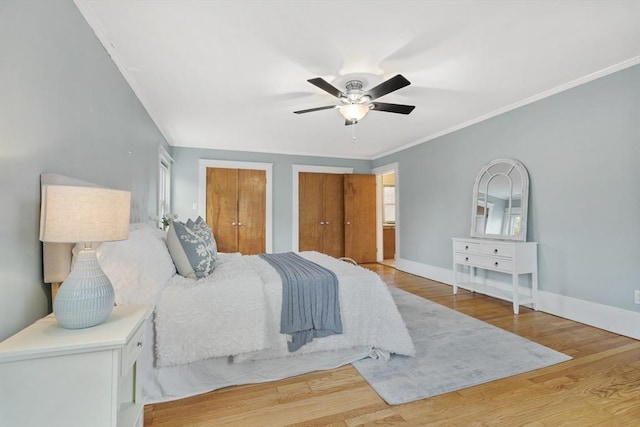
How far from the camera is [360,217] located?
6.29 m

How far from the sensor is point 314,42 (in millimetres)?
2230

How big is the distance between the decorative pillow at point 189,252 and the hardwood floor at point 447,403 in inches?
31.4

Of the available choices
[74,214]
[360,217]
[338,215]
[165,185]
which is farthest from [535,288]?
[165,185]

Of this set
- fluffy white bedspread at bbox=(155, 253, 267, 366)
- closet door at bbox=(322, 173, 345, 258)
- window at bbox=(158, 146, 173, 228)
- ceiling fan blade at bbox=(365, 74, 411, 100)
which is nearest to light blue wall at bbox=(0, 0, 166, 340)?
fluffy white bedspread at bbox=(155, 253, 267, 366)

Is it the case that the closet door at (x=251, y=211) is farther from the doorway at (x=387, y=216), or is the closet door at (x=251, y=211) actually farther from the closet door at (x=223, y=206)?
the doorway at (x=387, y=216)

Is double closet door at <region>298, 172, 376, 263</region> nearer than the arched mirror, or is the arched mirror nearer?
the arched mirror

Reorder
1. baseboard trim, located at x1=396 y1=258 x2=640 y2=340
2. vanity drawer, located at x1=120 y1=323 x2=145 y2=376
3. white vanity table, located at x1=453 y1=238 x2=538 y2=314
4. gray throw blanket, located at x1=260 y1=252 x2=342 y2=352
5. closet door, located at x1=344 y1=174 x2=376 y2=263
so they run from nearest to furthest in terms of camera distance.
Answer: vanity drawer, located at x1=120 y1=323 x2=145 y2=376 < gray throw blanket, located at x1=260 y1=252 x2=342 y2=352 < baseboard trim, located at x1=396 y1=258 x2=640 y2=340 < white vanity table, located at x1=453 y1=238 x2=538 y2=314 < closet door, located at x1=344 y1=174 x2=376 y2=263

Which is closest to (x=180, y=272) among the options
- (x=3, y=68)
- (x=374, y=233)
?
(x=3, y=68)

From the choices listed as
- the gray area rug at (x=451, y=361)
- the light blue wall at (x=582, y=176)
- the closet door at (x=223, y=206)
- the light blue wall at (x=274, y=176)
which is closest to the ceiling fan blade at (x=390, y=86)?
the light blue wall at (x=582, y=176)

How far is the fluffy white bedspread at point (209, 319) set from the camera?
1748 millimetres

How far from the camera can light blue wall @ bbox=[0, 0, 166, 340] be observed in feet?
3.78

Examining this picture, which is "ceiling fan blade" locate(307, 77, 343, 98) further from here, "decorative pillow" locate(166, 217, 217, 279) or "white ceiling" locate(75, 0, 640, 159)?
"decorative pillow" locate(166, 217, 217, 279)

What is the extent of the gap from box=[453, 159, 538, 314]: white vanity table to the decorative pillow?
308 cm

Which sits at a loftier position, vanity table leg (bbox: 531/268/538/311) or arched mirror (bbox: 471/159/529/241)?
arched mirror (bbox: 471/159/529/241)
